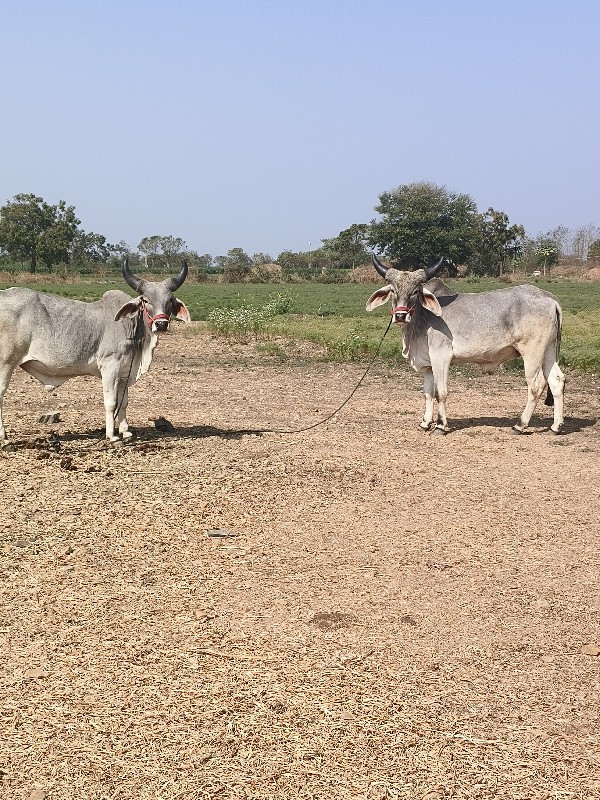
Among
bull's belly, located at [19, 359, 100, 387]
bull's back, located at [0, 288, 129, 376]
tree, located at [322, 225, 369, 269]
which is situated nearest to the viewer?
bull's back, located at [0, 288, 129, 376]

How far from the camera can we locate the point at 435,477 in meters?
9.08

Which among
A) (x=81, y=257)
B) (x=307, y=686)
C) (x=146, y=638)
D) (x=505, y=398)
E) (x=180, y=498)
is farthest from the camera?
(x=81, y=257)

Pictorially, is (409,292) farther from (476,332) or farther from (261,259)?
(261,259)

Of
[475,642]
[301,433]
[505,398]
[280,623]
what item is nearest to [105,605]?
[280,623]

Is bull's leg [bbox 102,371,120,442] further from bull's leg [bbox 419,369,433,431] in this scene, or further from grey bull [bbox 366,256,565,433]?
bull's leg [bbox 419,369,433,431]

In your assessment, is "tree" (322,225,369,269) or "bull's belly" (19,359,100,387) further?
"tree" (322,225,369,269)

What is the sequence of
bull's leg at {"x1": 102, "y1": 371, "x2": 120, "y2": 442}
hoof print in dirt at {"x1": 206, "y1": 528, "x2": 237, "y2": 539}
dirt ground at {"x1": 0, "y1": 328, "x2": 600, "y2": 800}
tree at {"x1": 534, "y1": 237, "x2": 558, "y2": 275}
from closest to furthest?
dirt ground at {"x1": 0, "y1": 328, "x2": 600, "y2": 800}
hoof print in dirt at {"x1": 206, "y1": 528, "x2": 237, "y2": 539}
bull's leg at {"x1": 102, "y1": 371, "x2": 120, "y2": 442}
tree at {"x1": 534, "y1": 237, "x2": 558, "y2": 275}

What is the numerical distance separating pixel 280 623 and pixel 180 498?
9.29ft

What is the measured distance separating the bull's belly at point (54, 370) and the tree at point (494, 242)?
7740cm

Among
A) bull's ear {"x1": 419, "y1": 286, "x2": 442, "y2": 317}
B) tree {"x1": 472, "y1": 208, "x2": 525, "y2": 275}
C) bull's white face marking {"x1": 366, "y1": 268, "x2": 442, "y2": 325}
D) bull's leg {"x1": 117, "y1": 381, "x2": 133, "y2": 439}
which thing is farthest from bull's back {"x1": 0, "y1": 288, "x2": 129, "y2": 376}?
tree {"x1": 472, "y1": 208, "x2": 525, "y2": 275}

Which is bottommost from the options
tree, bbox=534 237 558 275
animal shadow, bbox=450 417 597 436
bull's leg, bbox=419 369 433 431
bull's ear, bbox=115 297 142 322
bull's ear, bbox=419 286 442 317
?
animal shadow, bbox=450 417 597 436

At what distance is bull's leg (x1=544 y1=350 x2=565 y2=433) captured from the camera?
11.2m

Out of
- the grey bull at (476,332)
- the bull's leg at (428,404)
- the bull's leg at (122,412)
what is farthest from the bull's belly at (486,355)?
the bull's leg at (122,412)

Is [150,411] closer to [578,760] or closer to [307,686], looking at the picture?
[307,686]
